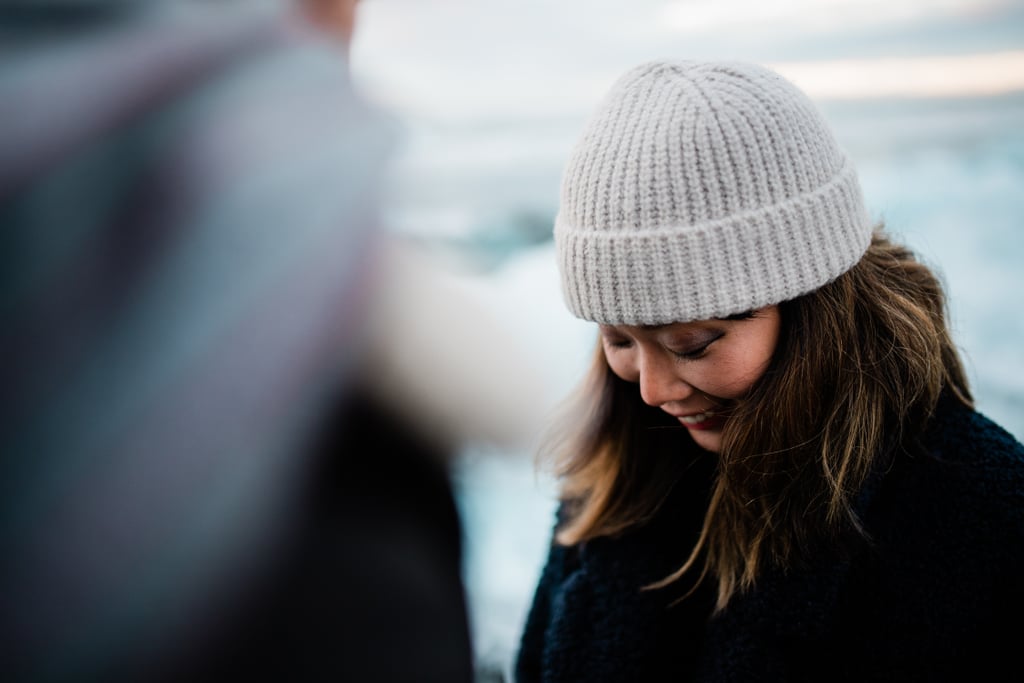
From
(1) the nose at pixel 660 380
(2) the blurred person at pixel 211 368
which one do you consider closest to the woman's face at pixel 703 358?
(1) the nose at pixel 660 380

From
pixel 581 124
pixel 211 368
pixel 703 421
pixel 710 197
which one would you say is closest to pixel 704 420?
pixel 703 421

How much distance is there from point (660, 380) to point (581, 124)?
1075 mm

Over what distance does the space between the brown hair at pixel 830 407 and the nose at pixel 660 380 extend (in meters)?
0.06

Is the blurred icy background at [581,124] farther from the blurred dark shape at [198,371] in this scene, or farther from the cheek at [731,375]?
the cheek at [731,375]

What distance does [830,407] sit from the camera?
2.48ft

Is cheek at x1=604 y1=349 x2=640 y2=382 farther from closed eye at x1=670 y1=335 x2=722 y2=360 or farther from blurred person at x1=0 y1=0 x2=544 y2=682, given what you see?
blurred person at x1=0 y1=0 x2=544 y2=682

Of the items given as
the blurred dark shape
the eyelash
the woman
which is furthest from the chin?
the blurred dark shape

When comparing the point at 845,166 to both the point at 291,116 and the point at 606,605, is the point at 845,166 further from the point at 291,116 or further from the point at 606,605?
the point at 291,116

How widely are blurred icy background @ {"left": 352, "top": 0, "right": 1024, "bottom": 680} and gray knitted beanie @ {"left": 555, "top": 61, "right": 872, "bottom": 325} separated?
0.80 metres

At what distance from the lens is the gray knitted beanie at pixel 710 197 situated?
66 centimetres

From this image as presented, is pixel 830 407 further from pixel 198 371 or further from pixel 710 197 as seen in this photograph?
pixel 198 371

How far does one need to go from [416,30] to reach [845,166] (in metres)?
1.26

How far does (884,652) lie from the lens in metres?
0.72

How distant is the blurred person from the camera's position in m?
0.77
